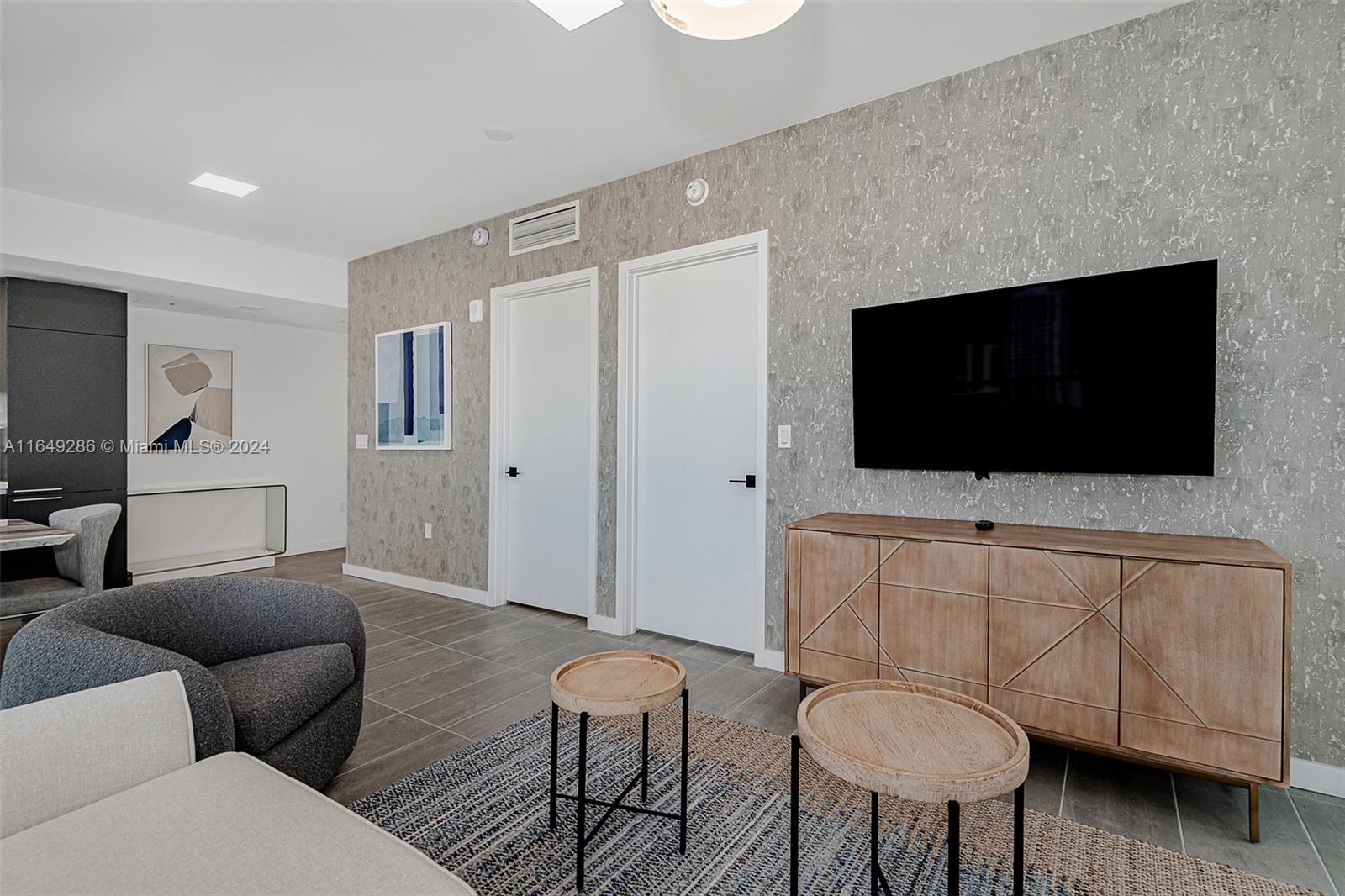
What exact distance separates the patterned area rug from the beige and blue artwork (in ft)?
17.2

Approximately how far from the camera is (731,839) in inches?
71.8

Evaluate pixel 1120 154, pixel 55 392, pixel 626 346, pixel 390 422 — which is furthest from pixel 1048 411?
pixel 55 392

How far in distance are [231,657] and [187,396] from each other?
4.76 m

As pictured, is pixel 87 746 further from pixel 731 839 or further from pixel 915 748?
pixel 915 748

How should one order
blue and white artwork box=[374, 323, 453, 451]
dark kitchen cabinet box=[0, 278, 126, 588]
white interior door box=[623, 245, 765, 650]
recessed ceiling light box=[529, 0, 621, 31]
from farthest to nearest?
blue and white artwork box=[374, 323, 453, 451]
dark kitchen cabinet box=[0, 278, 126, 588]
white interior door box=[623, 245, 765, 650]
recessed ceiling light box=[529, 0, 621, 31]

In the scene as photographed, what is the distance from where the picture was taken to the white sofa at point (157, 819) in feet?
3.14

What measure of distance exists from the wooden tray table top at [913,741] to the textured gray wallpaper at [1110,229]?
52.5 inches

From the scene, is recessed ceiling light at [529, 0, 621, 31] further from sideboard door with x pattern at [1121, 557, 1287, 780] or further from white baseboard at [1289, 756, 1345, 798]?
white baseboard at [1289, 756, 1345, 798]

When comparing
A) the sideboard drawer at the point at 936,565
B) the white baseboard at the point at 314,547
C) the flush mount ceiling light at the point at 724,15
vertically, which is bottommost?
the white baseboard at the point at 314,547

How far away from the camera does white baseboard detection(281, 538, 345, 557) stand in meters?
6.55

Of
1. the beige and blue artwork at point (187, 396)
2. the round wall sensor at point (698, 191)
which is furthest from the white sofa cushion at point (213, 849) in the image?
the beige and blue artwork at point (187, 396)

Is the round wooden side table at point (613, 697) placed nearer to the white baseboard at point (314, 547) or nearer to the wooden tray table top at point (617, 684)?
the wooden tray table top at point (617, 684)

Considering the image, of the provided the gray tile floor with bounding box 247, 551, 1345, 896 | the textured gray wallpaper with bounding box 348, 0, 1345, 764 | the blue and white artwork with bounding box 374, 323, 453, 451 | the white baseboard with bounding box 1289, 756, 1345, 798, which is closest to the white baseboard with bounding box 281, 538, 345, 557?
the blue and white artwork with bounding box 374, 323, 453, 451

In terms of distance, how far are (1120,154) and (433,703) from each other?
3516 millimetres
